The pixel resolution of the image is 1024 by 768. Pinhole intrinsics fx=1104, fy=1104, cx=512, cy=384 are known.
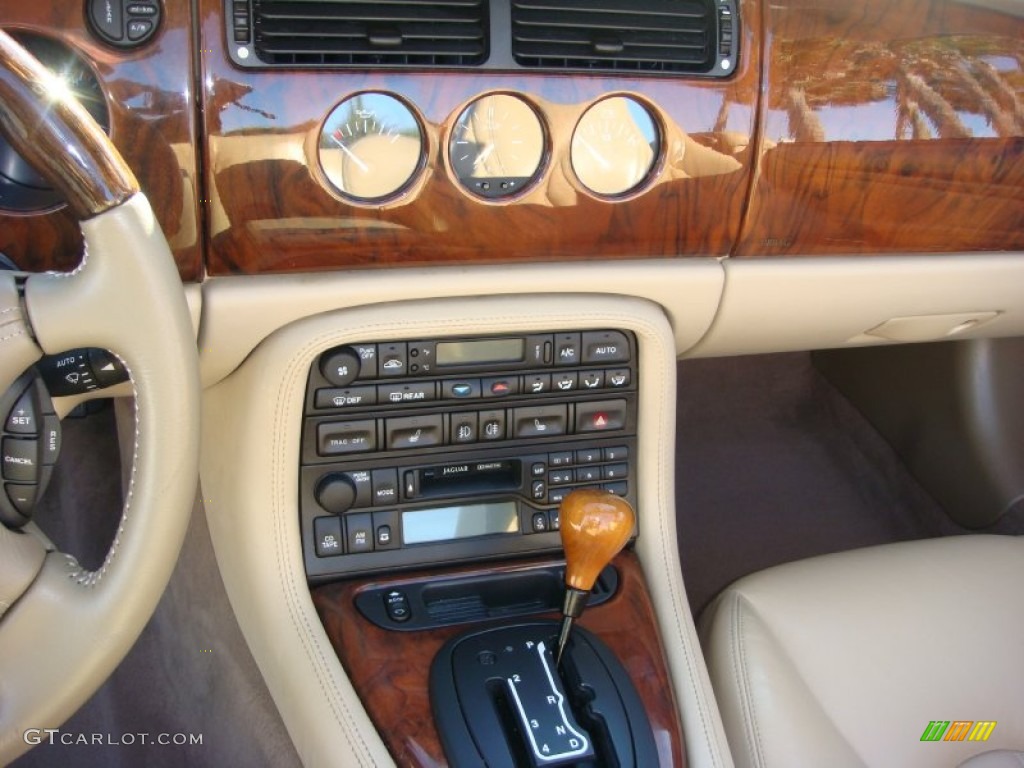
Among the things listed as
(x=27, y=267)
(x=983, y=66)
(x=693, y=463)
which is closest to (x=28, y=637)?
(x=27, y=267)

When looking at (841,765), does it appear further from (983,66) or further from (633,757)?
(983,66)

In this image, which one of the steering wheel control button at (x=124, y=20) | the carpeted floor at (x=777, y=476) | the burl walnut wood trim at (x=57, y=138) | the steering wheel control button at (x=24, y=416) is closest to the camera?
the burl walnut wood trim at (x=57, y=138)

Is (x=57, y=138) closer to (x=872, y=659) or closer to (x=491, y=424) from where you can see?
(x=491, y=424)

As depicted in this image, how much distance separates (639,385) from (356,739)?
0.55 meters

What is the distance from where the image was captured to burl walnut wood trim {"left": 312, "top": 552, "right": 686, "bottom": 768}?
1.20 m

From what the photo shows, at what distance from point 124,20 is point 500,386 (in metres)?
0.57

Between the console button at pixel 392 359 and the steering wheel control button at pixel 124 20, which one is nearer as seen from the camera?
the steering wheel control button at pixel 124 20

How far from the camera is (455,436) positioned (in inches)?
52.4

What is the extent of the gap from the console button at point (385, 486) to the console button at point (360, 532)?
0.02 m

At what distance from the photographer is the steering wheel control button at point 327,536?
1.31 metres

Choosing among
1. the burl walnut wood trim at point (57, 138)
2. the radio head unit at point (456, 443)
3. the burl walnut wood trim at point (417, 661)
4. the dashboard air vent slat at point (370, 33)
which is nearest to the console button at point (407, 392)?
the radio head unit at point (456, 443)

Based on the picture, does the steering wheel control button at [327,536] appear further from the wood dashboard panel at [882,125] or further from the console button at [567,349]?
the wood dashboard panel at [882,125]

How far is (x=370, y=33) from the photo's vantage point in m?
1.09

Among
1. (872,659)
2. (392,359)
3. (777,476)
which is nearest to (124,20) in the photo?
(392,359)
